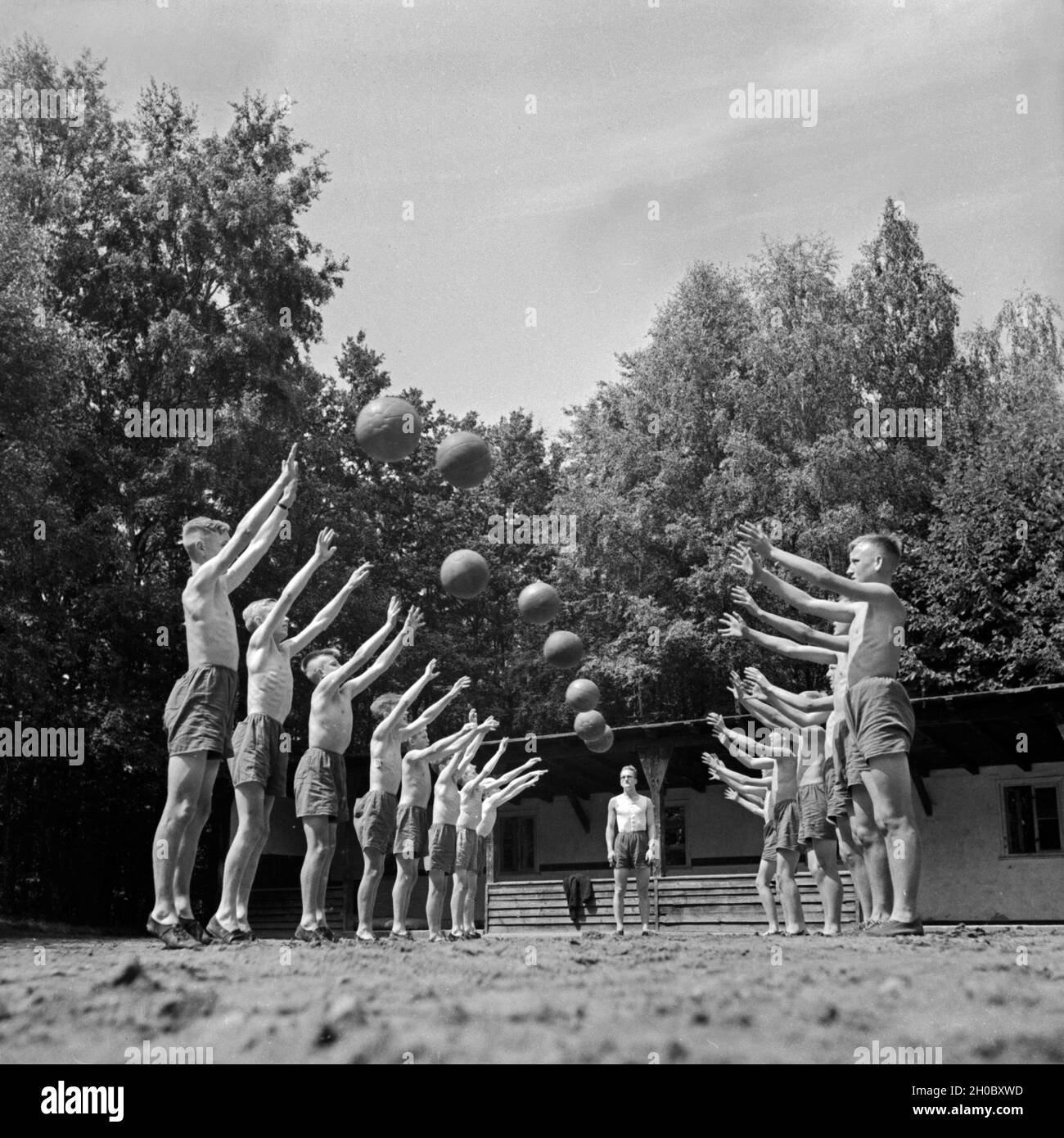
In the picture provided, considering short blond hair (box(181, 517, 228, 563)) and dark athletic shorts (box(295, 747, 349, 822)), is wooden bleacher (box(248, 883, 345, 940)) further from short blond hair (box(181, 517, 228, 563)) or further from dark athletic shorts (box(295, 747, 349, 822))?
short blond hair (box(181, 517, 228, 563))

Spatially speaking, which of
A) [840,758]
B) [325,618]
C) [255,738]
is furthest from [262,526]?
[840,758]

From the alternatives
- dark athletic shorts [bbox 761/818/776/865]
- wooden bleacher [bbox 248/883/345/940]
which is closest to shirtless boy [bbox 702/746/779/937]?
dark athletic shorts [bbox 761/818/776/865]

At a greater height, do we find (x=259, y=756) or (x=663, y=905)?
(x=259, y=756)

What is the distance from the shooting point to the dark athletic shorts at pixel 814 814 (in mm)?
9953

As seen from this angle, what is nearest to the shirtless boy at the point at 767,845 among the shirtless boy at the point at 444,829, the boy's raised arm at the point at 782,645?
the shirtless boy at the point at 444,829

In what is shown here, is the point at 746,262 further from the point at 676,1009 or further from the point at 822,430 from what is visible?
the point at 676,1009

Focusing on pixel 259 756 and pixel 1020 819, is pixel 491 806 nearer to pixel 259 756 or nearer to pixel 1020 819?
pixel 259 756

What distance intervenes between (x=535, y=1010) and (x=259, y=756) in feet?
12.7

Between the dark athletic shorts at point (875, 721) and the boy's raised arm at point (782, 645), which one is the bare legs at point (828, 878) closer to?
the boy's raised arm at point (782, 645)

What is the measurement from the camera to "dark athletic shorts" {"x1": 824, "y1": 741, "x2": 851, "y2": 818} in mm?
8438

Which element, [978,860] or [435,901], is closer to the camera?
[435,901]

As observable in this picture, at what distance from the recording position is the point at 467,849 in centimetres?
1323

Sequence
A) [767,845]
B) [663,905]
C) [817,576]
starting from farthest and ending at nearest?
[663,905] < [767,845] < [817,576]
